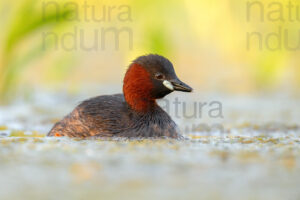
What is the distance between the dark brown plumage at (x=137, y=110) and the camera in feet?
21.6

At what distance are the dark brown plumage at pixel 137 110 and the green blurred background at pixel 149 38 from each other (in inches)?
125

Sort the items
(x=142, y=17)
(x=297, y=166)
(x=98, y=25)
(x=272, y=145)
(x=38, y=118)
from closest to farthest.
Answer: (x=297, y=166) → (x=272, y=145) → (x=38, y=118) → (x=142, y=17) → (x=98, y=25)

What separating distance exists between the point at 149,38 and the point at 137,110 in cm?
425

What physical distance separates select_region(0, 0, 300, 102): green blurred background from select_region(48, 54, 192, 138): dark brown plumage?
3187 mm

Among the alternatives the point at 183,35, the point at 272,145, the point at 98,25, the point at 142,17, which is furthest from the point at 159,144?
the point at 183,35

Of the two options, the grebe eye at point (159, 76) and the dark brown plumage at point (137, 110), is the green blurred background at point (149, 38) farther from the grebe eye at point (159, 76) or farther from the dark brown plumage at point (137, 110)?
the grebe eye at point (159, 76)

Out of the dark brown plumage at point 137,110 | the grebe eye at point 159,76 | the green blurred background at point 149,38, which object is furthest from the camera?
the green blurred background at point 149,38

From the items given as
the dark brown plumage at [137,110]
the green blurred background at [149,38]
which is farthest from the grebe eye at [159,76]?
the green blurred background at [149,38]

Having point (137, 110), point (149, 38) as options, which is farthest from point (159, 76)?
point (149, 38)

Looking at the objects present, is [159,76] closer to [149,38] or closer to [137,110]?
[137,110]

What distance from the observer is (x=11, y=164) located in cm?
471

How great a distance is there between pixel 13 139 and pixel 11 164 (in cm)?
144

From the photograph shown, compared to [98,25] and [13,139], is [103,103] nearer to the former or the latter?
[13,139]

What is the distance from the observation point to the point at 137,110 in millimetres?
6781
